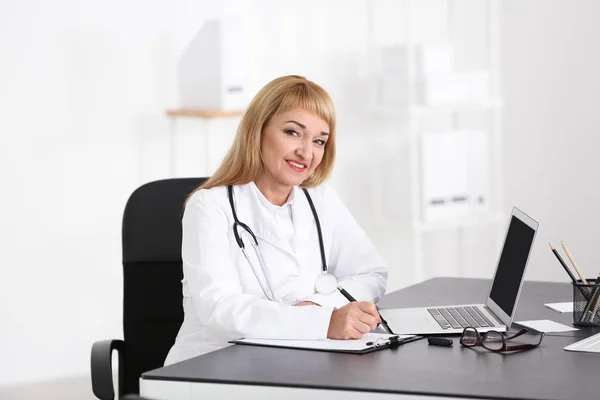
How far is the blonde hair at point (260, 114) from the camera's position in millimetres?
2246

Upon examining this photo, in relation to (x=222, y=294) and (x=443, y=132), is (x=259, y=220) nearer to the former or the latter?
(x=222, y=294)

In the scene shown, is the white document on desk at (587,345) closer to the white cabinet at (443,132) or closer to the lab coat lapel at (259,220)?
the lab coat lapel at (259,220)

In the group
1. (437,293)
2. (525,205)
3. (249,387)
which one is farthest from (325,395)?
(525,205)

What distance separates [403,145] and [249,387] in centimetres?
316

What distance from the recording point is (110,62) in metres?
3.96

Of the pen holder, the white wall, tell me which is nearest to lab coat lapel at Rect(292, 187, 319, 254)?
the pen holder

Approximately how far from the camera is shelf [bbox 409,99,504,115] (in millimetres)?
4000

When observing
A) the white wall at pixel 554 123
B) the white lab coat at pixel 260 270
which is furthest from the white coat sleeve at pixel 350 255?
the white wall at pixel 554 123

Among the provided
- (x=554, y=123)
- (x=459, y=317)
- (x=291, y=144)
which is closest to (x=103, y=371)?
(x=291, y=144)

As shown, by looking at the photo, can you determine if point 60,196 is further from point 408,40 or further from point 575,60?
point 575,60

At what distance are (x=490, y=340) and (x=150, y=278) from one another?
891 mm

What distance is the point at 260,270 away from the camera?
86.0 inches

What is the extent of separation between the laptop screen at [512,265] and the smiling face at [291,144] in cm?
50

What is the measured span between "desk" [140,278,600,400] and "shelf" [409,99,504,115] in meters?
2.20
